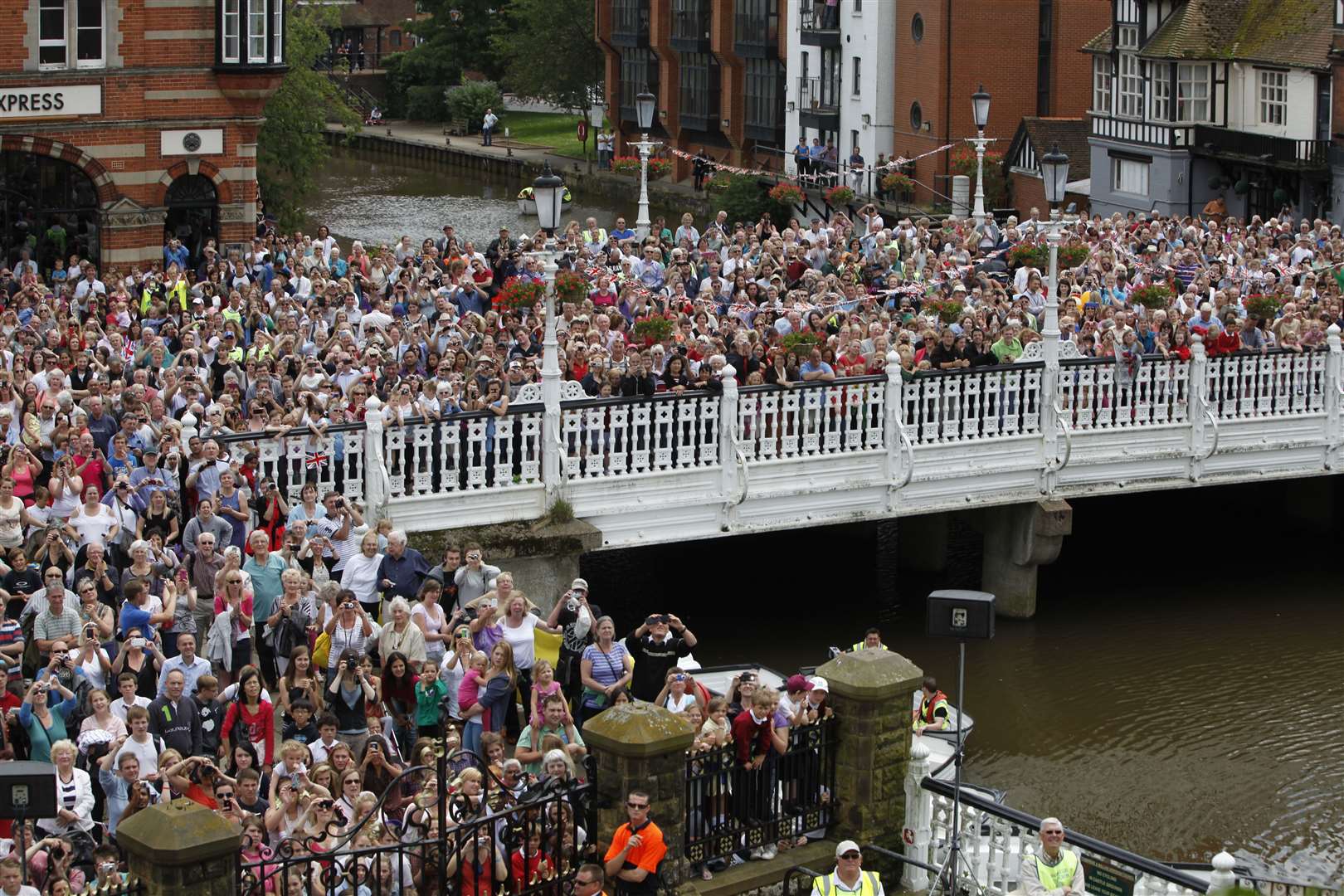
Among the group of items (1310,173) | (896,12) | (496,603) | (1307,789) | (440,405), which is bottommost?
(1307,789)

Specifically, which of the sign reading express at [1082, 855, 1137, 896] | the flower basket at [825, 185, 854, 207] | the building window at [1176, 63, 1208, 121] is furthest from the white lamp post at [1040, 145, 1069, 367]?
the building window at [1176, 63, 1208, 121]

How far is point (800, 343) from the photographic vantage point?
2434 cm

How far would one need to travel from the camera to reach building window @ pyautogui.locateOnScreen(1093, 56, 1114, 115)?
190ft

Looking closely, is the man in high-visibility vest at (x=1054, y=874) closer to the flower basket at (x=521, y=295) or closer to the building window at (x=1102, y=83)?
the flower basket at (x=521, y=295)

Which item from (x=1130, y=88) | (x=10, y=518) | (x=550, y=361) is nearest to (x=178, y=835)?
(x=10, y=518)

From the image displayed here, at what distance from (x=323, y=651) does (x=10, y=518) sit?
296 cm

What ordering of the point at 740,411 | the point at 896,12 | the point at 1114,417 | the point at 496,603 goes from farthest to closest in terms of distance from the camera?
the point at 896,12 < the point at 1114,417 < the point at 740,411 < the point at 496,603

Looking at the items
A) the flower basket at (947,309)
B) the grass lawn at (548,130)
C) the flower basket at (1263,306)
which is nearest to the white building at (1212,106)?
the flower basket at (1263,306)

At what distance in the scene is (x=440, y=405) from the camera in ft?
72.7

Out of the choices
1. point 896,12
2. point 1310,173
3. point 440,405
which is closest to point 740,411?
point 440,405

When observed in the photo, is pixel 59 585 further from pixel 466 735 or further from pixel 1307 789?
pixel 1307 789

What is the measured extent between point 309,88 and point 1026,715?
3215cm

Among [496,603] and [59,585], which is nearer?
[59,585]

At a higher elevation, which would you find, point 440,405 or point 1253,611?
point 440,405
